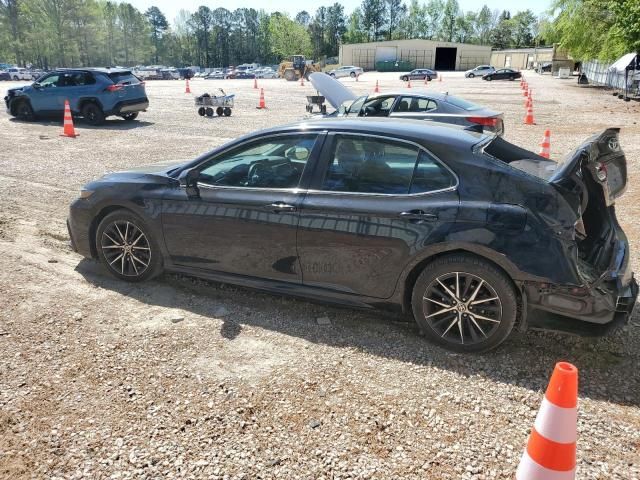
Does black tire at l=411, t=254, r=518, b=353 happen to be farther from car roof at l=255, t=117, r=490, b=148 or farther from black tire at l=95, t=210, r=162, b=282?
black tire at l=95, t=210, r=162, b=282

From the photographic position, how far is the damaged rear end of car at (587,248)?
3.17m

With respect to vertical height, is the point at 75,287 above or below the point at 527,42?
below

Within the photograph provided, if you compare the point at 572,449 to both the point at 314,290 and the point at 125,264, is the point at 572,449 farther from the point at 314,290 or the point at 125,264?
the point at 125,264

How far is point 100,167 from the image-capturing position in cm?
989

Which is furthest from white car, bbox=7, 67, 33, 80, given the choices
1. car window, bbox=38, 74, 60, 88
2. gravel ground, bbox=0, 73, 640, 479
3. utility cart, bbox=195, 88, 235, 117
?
gravel ground, bbox=0, 73, 640, 479

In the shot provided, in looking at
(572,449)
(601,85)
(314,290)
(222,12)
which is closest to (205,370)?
(314,290)

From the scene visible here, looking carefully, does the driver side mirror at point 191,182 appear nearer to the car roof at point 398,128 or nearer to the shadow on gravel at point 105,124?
the car roof at point 398,128

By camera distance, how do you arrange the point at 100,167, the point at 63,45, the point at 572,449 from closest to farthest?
the point at 572,449 < the point at 100,167 < the point at 63,45

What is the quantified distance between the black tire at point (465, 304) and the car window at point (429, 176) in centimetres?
49

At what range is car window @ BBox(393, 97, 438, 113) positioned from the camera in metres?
10.3

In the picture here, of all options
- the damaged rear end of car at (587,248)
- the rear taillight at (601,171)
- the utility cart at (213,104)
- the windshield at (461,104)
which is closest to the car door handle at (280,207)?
the damaged rear end of car at (587,248)

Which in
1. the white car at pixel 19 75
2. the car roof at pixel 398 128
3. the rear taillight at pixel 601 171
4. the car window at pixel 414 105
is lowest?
the rear taillight at pixel 601 171

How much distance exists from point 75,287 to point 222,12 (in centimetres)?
13844

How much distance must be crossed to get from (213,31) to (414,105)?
126590 millimetres
